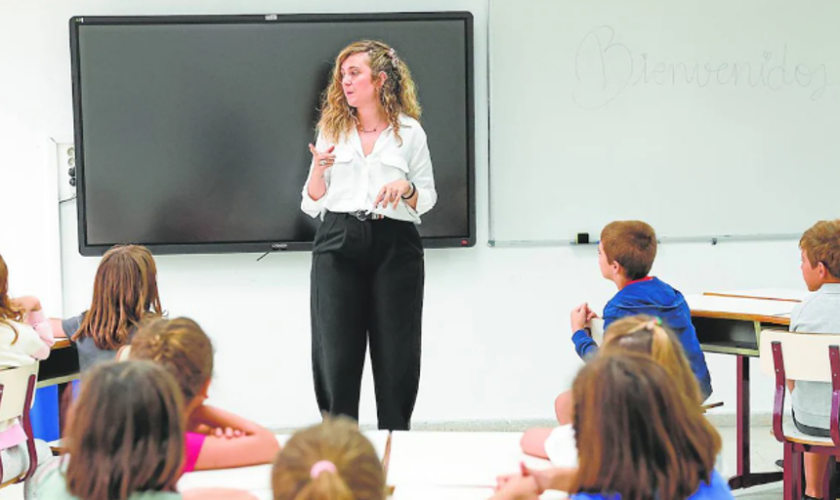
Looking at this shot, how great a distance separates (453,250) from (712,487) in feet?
10.8

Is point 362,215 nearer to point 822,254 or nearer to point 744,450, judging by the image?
point 822,254

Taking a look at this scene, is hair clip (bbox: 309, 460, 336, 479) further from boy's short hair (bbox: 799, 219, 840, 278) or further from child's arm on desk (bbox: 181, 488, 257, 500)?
boy's short hair (bbox: 799, 219, 840, 278)

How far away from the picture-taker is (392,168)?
2939 mm

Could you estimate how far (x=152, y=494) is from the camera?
1570 millimetres

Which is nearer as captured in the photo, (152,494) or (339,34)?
(152,494)

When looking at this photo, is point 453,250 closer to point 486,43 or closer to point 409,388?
point 486,43

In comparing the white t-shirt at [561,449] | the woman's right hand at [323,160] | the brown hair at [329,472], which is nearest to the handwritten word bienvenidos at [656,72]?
the woman's right hand at [323,160]

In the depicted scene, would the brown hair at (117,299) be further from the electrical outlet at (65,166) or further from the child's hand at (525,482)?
the electrical outlet at (65,166)

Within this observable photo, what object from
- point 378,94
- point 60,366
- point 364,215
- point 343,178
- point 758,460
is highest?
point 378,94

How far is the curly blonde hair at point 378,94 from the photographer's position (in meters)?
2.97

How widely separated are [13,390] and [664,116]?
133 inches

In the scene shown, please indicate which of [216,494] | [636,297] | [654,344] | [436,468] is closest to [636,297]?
[636,297]

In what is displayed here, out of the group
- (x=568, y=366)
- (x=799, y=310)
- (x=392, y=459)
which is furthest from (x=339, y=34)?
(x=392, y=459)

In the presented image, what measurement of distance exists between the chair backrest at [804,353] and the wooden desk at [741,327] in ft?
1.35
